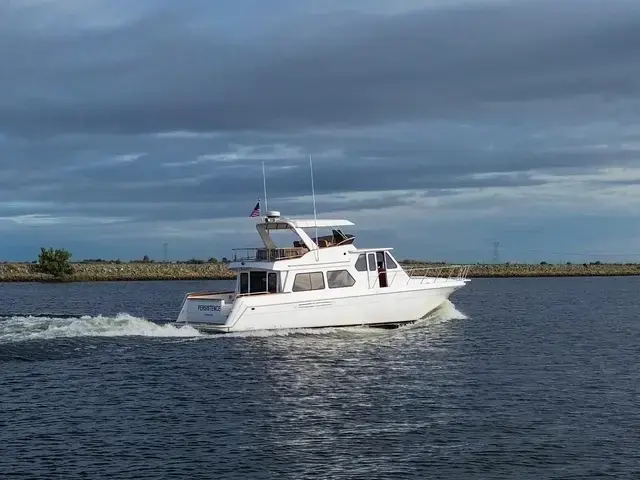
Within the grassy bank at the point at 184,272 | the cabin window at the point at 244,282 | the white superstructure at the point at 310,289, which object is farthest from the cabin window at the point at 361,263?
the grassy bank at the point at 184,272

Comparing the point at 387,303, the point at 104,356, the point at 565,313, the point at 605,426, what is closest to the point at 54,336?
the point at 104,356

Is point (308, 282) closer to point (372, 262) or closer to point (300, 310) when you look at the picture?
point (300, 310)

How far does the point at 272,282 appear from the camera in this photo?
33406 mm

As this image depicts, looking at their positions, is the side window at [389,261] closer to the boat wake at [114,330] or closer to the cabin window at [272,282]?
the boat wake at [114,330]

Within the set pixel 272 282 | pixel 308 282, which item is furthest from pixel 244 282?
pixel 308 282

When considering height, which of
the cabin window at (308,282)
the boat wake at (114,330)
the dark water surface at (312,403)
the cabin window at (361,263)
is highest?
the cabin window at (361,263)

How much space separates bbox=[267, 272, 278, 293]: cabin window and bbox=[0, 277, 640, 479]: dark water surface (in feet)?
6.23

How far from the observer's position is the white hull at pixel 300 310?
32250mm

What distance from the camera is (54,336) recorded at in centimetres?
3081

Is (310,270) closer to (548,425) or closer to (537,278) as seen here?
(548,425)

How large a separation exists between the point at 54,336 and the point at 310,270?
31.9ft

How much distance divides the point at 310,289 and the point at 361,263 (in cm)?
254

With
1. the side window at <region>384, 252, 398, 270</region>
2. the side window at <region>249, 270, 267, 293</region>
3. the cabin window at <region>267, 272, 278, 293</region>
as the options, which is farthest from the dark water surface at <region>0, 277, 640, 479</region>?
the side window at <region>384, 252, 398, 270</region>

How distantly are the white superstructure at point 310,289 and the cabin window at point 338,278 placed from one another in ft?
0.13
